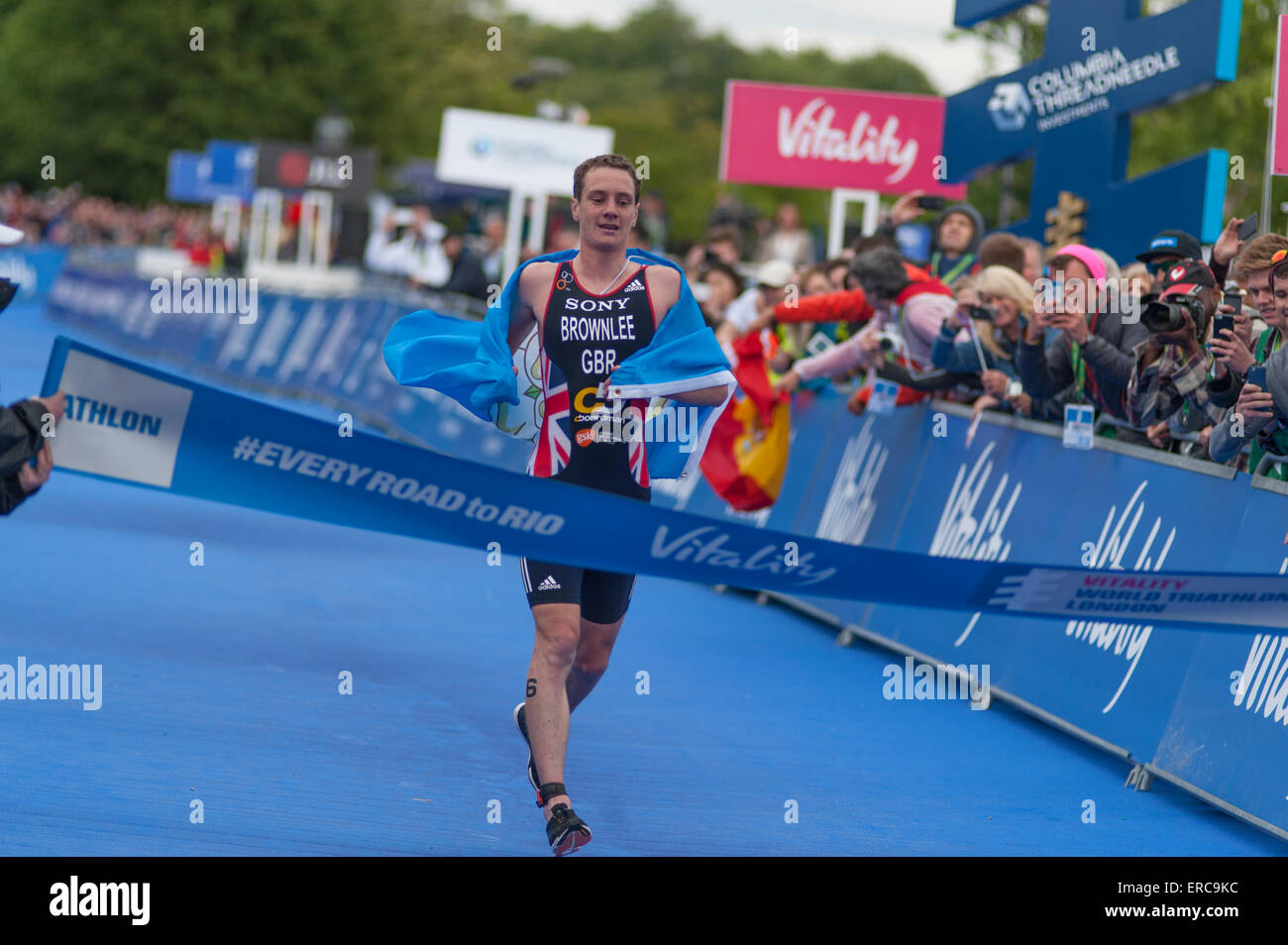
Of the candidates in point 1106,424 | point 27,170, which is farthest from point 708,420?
point 27,170

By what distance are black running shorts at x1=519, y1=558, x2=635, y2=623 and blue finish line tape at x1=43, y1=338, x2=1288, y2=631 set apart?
2.40 feet

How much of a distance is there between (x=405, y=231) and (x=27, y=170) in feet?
158

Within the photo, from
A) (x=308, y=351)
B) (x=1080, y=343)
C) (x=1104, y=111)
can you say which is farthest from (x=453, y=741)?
(x=308, y=351)

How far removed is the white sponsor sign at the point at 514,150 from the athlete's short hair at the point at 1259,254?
585 inches

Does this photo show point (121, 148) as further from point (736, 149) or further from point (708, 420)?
point (708, 420)

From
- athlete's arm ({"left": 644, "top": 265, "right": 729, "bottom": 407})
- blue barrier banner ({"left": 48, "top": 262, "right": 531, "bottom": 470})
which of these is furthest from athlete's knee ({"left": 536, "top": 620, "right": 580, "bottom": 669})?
blue barrier banner ({"left": 48, "top": 262, "right": 531, "bottom": 470})

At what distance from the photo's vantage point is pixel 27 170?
7644 centimetres

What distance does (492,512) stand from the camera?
5.14 m

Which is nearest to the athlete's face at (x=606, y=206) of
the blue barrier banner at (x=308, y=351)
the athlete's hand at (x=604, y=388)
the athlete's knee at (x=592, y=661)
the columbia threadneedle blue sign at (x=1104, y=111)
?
the athlete's hand at (x=604, y=388)

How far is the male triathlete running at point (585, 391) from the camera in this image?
6012 millimetres

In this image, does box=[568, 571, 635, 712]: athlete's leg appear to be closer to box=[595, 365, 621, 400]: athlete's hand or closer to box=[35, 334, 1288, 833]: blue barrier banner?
box=[595, 365, 621, 400]: athlete's hand

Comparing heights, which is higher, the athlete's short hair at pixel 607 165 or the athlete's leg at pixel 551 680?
the athlete's short hair at pixel 607 165

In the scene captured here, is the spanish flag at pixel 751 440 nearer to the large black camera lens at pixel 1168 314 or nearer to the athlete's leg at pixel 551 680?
the large black camera lens at pixel 1168 314

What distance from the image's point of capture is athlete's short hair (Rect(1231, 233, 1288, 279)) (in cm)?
724
